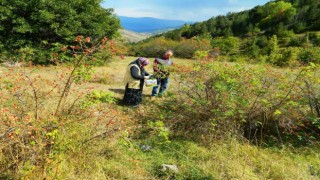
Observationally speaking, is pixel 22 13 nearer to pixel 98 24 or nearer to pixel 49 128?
pixel 98 24

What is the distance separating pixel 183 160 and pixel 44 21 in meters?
9.81

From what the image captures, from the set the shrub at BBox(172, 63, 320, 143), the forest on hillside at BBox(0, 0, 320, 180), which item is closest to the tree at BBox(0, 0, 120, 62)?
the forest on hillside at BBox(0, 0, 320, 180)

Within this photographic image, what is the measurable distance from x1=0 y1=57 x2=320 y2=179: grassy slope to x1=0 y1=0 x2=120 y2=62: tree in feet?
25.8

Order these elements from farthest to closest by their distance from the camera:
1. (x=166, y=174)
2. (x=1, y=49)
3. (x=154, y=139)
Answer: (x=1, y=49)
(x=154, y=139)
(x=166, y=174)

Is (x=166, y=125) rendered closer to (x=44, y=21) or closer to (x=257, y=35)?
(x=44, y=21)

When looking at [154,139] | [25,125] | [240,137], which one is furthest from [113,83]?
[25,125]

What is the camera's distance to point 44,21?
11.0 m

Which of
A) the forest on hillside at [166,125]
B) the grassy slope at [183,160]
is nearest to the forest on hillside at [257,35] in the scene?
the forest on hillside at [166,125]

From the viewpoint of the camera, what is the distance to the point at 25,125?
281cm

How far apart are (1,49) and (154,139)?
9529 millimetres

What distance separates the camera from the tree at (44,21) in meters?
10.6

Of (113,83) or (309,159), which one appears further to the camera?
(113,83)

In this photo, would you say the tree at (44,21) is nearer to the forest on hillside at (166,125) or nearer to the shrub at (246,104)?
the forest on hillside at (166,125)

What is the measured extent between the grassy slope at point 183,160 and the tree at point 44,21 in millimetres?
7871
